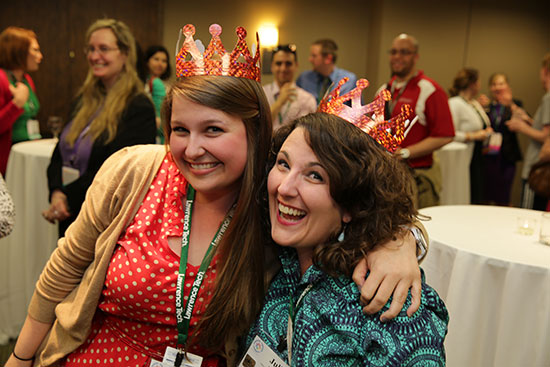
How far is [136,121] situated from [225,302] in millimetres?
1513

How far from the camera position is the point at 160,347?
131 cm

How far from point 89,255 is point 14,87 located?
10.0 feet

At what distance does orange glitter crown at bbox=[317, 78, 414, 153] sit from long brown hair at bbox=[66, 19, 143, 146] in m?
1.54

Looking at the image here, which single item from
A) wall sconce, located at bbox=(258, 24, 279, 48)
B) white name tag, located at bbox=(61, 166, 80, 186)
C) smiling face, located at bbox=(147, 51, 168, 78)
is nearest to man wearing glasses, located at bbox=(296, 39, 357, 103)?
smiling face, located at bbox=(147, 51, 168, 78)

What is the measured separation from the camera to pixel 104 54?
8.39 feet

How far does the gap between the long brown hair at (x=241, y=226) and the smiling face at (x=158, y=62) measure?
4780 millimetres

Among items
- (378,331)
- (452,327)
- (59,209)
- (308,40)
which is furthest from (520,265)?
(308,40)

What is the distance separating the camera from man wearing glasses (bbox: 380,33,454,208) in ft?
12.0

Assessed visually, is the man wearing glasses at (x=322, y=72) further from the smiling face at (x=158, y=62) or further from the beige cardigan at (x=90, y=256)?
the beige cardigan at (x=90, y=256)

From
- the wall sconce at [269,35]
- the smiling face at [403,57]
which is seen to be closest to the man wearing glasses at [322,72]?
the smiling face at [403,57]

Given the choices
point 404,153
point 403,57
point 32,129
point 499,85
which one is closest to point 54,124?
point 32,129

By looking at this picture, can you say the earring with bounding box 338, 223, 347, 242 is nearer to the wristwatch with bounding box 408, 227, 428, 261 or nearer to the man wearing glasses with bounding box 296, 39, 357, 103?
the wristwatch with bounding box 408, 227, 428, 261

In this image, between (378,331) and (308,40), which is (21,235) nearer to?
A: (378,331)

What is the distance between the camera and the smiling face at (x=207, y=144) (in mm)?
1220
